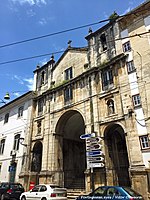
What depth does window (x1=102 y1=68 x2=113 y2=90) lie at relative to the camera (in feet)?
54.5

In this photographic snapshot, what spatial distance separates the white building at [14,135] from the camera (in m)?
21.3

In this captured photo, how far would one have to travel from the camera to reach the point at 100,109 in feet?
53.8

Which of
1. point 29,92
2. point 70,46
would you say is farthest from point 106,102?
point 29,92

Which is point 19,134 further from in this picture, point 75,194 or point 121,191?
point 121,191

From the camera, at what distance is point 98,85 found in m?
17.4

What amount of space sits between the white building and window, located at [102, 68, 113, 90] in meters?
10.3

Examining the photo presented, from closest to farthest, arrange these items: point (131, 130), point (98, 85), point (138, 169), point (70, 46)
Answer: point (138, 169) < point (131, 130) < point (98, 85) < point (70, 46)

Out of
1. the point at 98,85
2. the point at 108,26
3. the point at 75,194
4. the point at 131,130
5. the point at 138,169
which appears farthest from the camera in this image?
the point at 108,26

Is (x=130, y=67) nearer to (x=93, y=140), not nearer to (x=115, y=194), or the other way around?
(x=93, y=140)

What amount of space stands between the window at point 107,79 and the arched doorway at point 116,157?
3.53 m

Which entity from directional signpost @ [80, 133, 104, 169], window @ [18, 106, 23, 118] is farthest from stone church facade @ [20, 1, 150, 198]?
window @ [18, 106, 23, 118]

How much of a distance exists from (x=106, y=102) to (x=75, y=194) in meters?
7.91

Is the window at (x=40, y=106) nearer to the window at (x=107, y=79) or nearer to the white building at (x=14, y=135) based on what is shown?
the white building at (x=14, y=135)

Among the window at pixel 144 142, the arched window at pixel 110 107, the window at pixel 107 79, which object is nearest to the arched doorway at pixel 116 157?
the arched window at pixel 110 107
